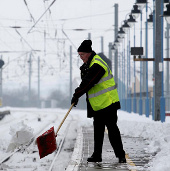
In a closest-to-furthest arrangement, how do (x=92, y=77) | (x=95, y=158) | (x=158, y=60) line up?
1. (x=92, y=77)
2. (x=95, y=158)
3. (x=158, y=60)

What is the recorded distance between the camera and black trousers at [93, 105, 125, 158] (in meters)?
6.51

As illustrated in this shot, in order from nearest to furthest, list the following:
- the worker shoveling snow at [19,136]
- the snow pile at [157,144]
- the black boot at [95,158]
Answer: the snow pile at [157,144], the black boot at [95,158], the worker shoveling snow at [19,136]

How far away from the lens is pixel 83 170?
20.5ft

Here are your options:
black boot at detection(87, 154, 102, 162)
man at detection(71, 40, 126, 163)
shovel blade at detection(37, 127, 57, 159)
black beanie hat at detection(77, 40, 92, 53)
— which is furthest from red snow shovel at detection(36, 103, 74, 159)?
black beanie hat at detection(77, 40, 92, 53)

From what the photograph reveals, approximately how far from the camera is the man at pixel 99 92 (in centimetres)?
638

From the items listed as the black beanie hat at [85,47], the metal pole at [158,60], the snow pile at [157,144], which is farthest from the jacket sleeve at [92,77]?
the metal pole at [158,60]

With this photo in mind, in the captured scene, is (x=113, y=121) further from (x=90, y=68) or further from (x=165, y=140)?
(x=165, y=140)

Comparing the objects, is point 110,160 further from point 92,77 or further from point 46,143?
point 92,77

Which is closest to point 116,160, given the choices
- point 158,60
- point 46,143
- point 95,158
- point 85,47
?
point 95,158

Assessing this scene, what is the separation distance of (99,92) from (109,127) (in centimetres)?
49

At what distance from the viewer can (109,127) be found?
6566 millimetres

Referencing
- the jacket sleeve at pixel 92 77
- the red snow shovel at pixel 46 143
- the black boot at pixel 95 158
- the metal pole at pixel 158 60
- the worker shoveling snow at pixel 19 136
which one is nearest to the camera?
the jacket sleeve at pixel 92 77

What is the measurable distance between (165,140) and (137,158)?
176 cm

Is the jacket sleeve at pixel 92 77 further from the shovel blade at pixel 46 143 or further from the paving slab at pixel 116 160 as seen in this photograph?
the paving slab at pixel 116 160
